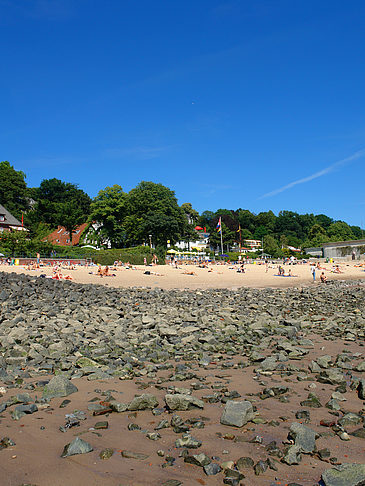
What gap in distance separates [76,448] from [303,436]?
2490mm

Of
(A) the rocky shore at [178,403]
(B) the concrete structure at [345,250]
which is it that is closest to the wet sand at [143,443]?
(A) the rocky shore at [178,403]

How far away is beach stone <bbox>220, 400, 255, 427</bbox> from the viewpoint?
182 inches

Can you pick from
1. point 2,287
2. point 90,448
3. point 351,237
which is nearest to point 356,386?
point 90,448

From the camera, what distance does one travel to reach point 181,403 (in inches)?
203

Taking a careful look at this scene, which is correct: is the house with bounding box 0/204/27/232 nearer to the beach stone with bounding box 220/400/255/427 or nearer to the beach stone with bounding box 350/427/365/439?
the beach stone with bounding box 220/400/255/427

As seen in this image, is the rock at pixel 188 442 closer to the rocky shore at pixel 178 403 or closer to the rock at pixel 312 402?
the rocky shore at pixel 178 403

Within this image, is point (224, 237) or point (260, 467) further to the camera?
point (224, 237)

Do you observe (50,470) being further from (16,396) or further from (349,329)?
(349,329)

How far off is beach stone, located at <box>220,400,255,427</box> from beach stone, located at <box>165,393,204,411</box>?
481mm

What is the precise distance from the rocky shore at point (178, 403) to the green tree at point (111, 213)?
64.3 metres

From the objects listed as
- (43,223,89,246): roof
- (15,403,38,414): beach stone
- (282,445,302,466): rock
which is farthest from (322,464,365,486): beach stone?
(43,223,89,246): roof

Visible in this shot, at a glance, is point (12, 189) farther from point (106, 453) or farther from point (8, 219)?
point (106, 453)

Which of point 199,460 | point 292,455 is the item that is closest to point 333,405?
point 292,455

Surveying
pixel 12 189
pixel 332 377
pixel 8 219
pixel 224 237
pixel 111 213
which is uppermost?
pixel 12 189
